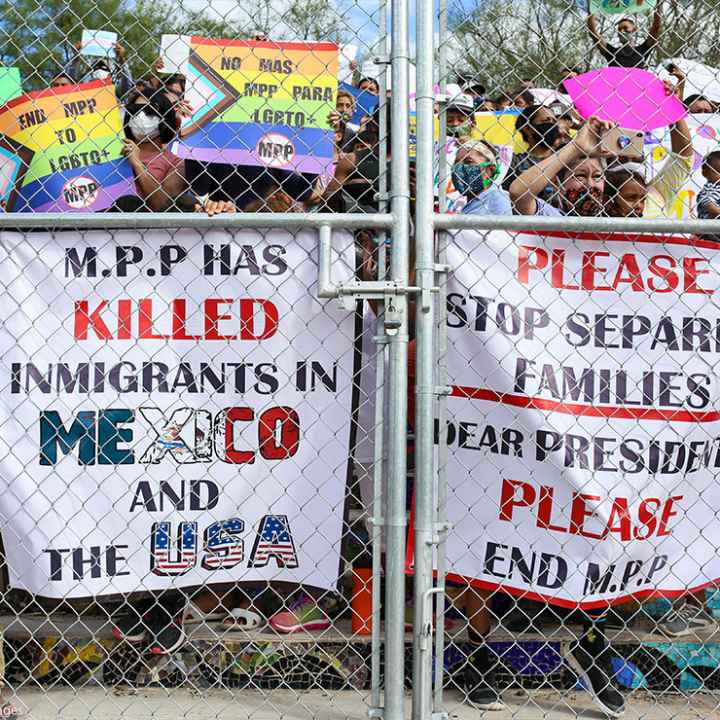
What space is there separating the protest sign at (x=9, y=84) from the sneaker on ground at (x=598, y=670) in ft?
10.5

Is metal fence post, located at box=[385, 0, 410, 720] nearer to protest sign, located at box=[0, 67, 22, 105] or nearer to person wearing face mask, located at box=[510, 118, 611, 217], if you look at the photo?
person wearing face mask, located at box=[510, 118, 611, 217]

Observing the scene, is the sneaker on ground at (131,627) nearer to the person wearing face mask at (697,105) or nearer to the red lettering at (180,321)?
the red lettering at (180,321)

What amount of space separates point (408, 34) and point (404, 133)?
1.09 ft

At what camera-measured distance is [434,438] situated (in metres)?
3.25

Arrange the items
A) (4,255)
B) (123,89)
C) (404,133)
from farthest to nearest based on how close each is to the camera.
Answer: (123,89) → (4,255) → (404,133)

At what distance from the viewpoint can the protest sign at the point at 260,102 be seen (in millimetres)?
3346

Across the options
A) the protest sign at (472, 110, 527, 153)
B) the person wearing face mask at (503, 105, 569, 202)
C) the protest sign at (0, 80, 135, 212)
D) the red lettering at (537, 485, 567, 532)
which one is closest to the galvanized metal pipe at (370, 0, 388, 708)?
the red lettering at (537, 485, 567, 532)

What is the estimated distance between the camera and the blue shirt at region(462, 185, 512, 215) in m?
3.89

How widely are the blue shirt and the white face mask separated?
1.39 metres

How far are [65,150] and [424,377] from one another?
1677 millimetres

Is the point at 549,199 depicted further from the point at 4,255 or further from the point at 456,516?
the point at 4,255

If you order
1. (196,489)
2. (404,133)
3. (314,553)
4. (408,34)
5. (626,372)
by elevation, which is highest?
(408,34)

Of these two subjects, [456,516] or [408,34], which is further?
[456,516]

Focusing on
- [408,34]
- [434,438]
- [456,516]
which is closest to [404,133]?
[408,34]
